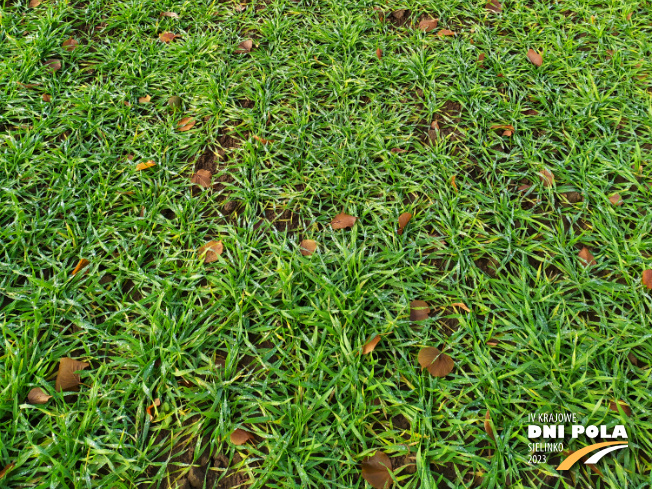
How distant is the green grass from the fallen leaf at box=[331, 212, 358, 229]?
45mm

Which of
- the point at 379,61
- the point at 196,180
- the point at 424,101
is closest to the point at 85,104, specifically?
the point at 196,180

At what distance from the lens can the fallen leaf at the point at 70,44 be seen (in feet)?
9.27

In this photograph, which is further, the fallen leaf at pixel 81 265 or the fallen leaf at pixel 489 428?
the fallen leaf at pixel 81 265

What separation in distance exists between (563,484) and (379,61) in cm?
238

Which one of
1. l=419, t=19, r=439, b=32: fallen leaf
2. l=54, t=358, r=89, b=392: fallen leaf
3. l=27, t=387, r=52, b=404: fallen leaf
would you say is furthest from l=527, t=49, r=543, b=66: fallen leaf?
l=27, t=387, r=52, b=404: fallen leaf

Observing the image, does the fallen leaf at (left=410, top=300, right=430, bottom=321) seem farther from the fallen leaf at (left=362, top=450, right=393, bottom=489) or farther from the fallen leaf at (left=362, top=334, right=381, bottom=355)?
the fallen leaf at (left=362, top=450, right=393, bottom=489)

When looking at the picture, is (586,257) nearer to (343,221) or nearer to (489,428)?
(489,428)

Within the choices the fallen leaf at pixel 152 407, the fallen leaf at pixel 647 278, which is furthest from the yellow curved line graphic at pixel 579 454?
the fallen leaf at pixel 152 407

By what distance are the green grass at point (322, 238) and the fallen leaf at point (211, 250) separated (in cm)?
4

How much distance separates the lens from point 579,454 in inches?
60.0

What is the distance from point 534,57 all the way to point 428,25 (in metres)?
0.72

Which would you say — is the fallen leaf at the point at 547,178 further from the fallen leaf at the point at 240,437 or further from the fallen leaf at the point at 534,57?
the fallen leaf at the point at 240,437

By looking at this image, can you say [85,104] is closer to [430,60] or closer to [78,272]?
[78,272]

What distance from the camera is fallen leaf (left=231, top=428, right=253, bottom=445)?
1.55 metres
